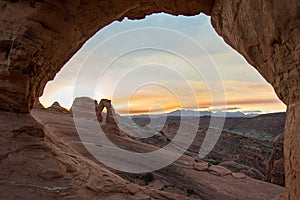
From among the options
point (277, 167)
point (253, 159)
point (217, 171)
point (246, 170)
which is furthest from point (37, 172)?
point (253, 159)

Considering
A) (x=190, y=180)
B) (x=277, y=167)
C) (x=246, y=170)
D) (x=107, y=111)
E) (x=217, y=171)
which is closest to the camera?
(x=190, y=180)

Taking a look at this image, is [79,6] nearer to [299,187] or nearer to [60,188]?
[60,188]

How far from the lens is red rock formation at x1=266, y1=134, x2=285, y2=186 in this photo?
2036 centimetres

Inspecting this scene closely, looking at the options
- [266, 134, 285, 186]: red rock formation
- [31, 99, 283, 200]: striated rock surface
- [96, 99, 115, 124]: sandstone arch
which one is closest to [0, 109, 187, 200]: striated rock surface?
[31, 99, 283, 200]: striated rock surface

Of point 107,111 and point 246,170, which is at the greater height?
point 107,111

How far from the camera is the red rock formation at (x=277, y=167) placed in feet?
66.8

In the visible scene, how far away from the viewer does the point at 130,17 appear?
11.0 m

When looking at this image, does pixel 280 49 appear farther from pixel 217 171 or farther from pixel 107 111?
pixel 107 111

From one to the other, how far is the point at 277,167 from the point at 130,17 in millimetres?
16550

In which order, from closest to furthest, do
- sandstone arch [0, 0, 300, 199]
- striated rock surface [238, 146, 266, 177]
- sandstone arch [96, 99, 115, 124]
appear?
sandstone arch [0, 0, 300, 199]
sandstone arch [96, 99, 115, 124]
striated rock surface [238, 146, 266, 177]

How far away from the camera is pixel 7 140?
7.61m

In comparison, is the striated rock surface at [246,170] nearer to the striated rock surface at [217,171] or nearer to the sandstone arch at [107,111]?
the striated rock surface at [217,171]

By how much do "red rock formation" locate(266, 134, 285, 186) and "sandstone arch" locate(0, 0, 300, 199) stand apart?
15.8 m

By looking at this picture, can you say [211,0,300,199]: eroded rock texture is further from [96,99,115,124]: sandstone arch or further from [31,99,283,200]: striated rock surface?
[96,99,115,124]: sandstone arch
